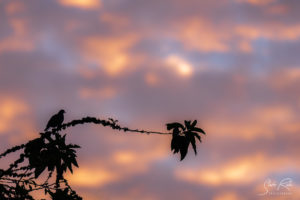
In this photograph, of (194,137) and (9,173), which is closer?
(9,173)

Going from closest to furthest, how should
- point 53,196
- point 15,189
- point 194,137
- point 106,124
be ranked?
point 15,189, point 53,196, point 194,137, point 106,124

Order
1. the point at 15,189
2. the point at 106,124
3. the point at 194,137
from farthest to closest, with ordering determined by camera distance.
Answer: the point at 106,124, the point at 194,137, the point at 15,189

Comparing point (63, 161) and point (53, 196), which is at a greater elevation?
point (63, 161)

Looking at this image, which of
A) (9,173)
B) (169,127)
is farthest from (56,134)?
(169,127)

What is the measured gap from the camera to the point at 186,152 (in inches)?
237

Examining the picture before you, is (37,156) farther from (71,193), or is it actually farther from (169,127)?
(169,127)

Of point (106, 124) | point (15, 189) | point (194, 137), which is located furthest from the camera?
point (106, 124)

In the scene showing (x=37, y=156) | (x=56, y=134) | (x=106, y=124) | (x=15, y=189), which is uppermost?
(x=106, y=124)

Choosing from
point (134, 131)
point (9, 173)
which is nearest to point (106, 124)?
point (134, 131)

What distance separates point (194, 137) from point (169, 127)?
0.36 m

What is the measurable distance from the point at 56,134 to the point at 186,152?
1.70m

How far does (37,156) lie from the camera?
561 cm

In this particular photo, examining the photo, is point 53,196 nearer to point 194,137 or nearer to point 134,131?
point 134,131

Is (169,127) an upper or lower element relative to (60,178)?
upper
